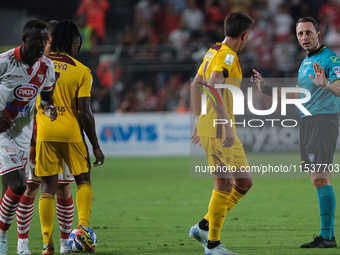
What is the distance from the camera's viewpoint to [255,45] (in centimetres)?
1889

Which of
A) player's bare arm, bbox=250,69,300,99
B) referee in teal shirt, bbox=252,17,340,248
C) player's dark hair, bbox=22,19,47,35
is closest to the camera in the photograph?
player's dark hair, bbox=22,19,47,35

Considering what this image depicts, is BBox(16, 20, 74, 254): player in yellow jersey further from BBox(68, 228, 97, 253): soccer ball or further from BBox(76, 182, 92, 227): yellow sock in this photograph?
BBox(76, 182, 92, 227): yellow sock

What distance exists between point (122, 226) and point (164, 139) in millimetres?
10361

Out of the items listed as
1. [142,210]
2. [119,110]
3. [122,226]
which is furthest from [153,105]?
[122,226]

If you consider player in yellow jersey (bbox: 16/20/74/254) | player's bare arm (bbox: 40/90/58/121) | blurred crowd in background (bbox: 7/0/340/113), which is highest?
blurred crowd in background (bbox: 7/0/340/113)

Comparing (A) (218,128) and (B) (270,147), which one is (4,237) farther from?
(B) (270,147)

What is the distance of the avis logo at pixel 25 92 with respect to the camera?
180 inches

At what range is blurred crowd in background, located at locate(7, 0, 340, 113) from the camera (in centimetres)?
1789

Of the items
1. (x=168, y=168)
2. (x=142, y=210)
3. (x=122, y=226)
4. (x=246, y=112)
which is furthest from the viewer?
(x=246, y=112)

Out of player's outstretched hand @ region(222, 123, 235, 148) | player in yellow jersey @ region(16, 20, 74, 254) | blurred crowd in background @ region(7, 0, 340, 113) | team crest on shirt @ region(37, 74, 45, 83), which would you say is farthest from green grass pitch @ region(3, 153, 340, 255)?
blurred crowd in background @ region(7, 0, 340, 113)

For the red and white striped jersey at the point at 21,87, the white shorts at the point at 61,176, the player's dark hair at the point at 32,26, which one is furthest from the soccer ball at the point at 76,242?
the player's dark hair at the point at 32,26

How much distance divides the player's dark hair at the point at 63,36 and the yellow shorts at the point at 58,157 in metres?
0.93

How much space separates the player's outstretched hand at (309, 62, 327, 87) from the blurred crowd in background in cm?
1253

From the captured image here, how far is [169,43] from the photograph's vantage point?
66.0ft
